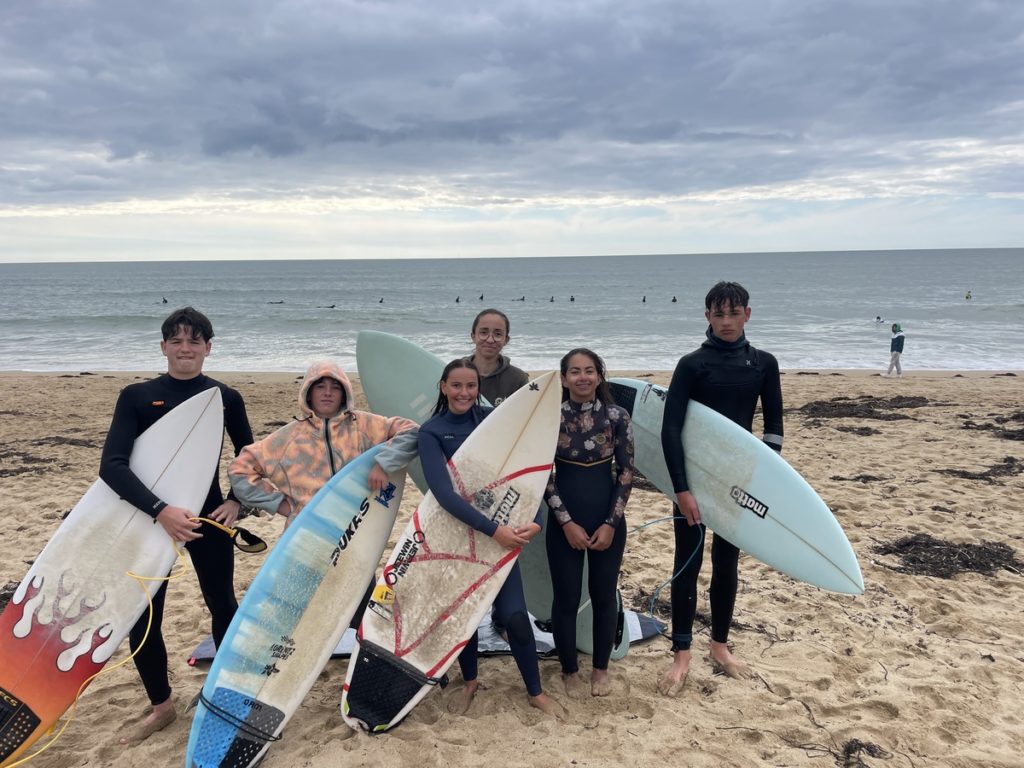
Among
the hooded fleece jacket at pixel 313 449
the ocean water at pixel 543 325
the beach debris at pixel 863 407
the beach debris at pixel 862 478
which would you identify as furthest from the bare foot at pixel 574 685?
the ocean water at pixel 543 325

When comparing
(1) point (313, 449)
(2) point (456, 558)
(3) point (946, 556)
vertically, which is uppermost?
(1) point (313, 449)

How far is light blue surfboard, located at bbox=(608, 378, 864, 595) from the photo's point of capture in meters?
2.97

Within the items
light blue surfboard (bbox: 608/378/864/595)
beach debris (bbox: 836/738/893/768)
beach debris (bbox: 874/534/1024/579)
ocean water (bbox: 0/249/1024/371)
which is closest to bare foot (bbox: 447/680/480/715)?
light blue surfboard (bbox: 608/378/864/595)

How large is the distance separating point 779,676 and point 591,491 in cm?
131

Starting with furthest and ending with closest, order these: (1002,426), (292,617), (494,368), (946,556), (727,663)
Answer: (1002,426), (946,556), (494,368), (727,663), (292,617)

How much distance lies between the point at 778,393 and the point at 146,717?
3.04 metres

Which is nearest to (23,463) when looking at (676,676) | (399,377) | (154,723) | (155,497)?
(399,377)

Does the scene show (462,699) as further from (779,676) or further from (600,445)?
(779,676)

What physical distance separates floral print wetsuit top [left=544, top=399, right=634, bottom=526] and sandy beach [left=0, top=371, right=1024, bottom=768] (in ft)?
2.85

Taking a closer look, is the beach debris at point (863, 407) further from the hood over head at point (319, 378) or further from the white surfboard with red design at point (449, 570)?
the hood over head at point (319, 378)

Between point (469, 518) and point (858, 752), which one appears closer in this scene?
point (858, 752)

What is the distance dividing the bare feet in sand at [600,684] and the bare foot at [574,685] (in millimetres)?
41

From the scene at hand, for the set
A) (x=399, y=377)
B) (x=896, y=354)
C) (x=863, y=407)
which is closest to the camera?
(x=399, y=377)

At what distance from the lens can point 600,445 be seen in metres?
2.82
